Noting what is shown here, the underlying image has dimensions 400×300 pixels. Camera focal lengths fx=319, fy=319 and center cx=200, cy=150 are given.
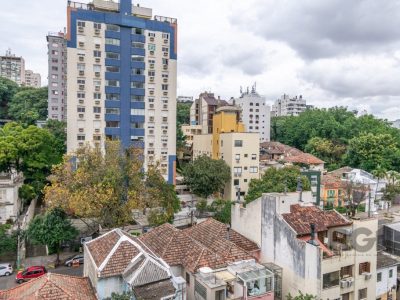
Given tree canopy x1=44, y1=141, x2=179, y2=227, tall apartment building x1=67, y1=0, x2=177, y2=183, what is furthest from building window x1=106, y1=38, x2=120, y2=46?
tree canopy x1=44, y1=141, x2=179, y2=227

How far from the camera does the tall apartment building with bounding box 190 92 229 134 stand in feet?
213

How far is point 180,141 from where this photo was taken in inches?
2346

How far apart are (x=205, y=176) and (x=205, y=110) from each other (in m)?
26.9

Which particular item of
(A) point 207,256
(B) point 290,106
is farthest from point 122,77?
(B) point 290,106

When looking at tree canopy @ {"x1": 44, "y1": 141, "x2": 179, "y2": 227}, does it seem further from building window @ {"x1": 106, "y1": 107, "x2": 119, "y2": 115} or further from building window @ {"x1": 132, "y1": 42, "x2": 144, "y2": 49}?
building window @ {"x1": 132, "y1": 42, "x2": 144, "y2": 49}

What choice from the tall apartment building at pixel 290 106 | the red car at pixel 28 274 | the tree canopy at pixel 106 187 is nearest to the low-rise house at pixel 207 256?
the tree canopy at pixel 106 187

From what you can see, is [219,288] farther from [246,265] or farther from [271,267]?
[271,267]

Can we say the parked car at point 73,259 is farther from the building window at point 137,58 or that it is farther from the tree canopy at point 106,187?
the building window at point 137,58

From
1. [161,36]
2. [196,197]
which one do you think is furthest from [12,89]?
[196,197]

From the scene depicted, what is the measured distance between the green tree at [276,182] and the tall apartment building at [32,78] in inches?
4416

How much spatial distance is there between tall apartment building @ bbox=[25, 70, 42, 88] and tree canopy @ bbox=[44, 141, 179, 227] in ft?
369

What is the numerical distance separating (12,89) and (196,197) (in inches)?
2055

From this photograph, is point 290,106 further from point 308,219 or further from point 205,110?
point 308,219

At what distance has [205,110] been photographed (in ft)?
216
